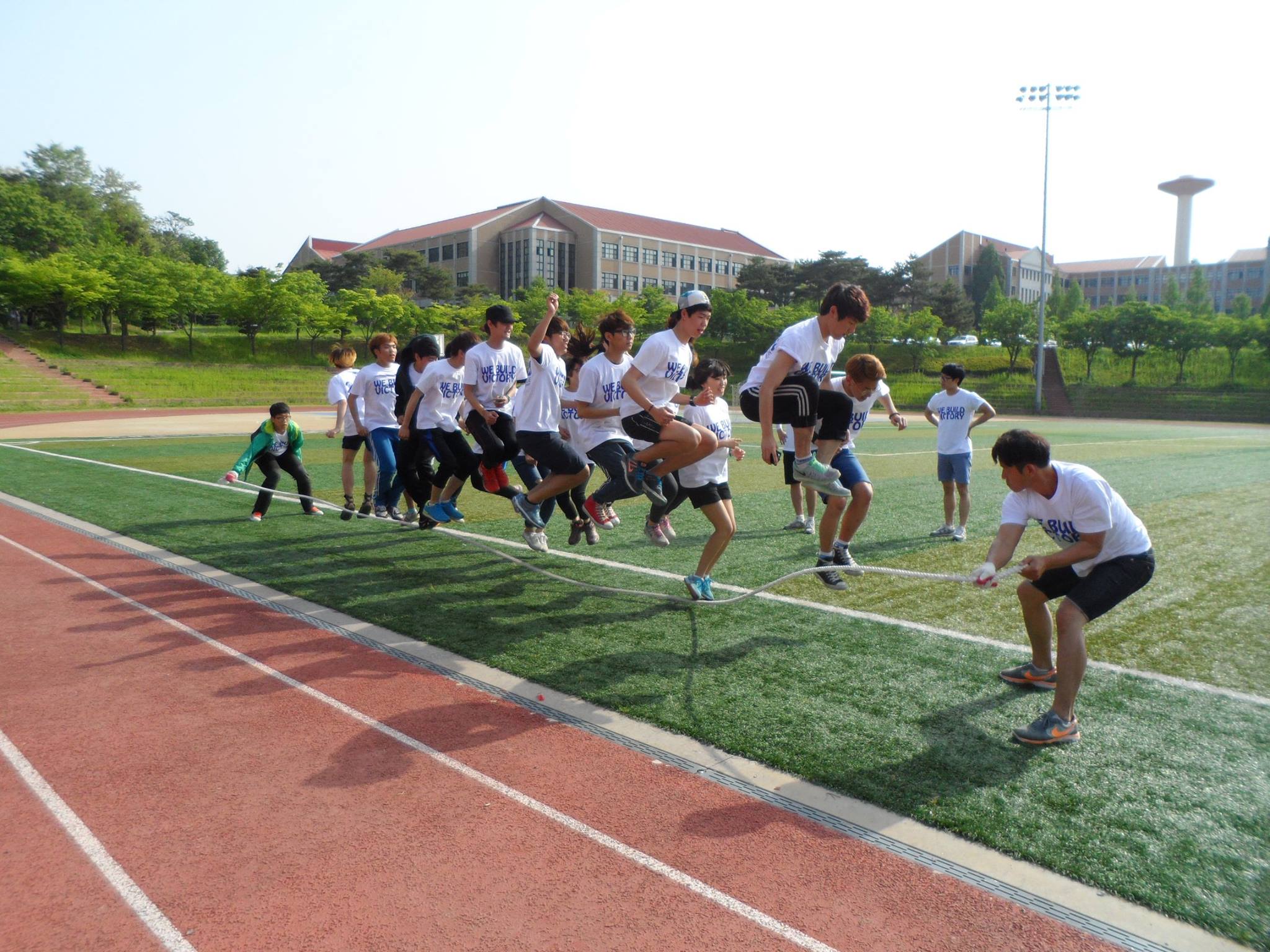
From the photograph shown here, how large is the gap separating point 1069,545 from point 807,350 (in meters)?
2.49

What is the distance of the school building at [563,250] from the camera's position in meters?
86.6

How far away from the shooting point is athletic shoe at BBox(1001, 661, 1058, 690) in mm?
5277

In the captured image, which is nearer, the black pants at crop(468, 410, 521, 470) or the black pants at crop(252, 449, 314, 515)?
the black pants at crop(468, 410, 521, 470)

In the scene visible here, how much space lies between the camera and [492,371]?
8.51 meters

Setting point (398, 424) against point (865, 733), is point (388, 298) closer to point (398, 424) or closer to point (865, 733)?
point (398, 424)

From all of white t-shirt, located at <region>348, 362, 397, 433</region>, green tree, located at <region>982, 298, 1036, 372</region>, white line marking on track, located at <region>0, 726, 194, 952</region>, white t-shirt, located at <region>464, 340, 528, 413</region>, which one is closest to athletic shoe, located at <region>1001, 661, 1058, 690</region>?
white line marking on track, located at <region>0, 726, 194, 952</region>

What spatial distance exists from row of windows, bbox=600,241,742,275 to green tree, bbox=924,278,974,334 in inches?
749

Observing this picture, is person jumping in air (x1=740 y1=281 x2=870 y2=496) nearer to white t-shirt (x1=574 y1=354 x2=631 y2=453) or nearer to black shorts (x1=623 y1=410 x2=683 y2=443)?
black shorts (x1=623 y1=410 x2=683 y2=443)

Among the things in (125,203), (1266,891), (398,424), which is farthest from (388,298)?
(1266,891)

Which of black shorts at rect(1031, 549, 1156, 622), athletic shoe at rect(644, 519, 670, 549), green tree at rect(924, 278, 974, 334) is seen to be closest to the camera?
black shorts at rect(1031, 549, 1156, 622)

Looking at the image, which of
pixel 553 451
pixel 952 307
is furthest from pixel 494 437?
pixel 952 307

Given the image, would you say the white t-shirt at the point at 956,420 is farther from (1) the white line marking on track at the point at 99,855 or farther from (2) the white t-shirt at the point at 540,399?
(1) the white line marking on track at the point at 99,855

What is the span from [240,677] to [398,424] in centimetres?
522

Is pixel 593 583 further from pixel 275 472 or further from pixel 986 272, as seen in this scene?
pixel 986 272
